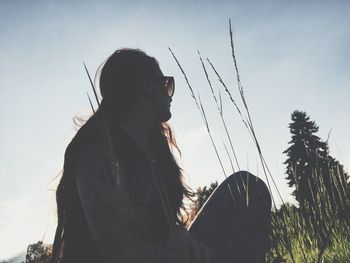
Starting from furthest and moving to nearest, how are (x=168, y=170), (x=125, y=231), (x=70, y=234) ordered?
(x=168, y=170) < (x=70, y=234) < (x=125, y=231)

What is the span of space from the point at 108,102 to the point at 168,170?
2.58 feet

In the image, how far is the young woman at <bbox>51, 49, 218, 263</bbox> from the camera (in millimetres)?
728

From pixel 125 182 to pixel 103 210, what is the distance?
0.35 metres

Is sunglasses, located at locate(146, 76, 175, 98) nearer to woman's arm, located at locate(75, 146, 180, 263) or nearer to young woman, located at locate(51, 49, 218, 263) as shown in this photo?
young woman, located at locate(51, 49, 218, 263)

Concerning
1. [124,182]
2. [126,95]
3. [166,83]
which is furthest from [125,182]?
[166,83]

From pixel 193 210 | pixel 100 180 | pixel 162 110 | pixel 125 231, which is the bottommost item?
pixel 125 231

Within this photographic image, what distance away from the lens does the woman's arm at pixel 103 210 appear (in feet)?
4.15

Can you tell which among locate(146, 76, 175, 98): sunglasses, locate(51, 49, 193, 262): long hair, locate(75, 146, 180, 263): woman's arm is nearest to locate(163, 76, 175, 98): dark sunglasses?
locate(146, 76, 175, 98): sunglasses

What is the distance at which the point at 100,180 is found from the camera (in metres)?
1.42

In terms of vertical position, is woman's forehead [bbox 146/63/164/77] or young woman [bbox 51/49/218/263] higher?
woman's forehead [bbox 146/63/164/77]

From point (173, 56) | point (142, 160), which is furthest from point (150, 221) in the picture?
point (173, 56)

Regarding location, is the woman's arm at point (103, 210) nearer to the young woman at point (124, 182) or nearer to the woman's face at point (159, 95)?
the young woman at point (124, 182)

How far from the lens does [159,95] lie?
7.75 feet

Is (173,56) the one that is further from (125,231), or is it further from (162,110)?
(162,110)
